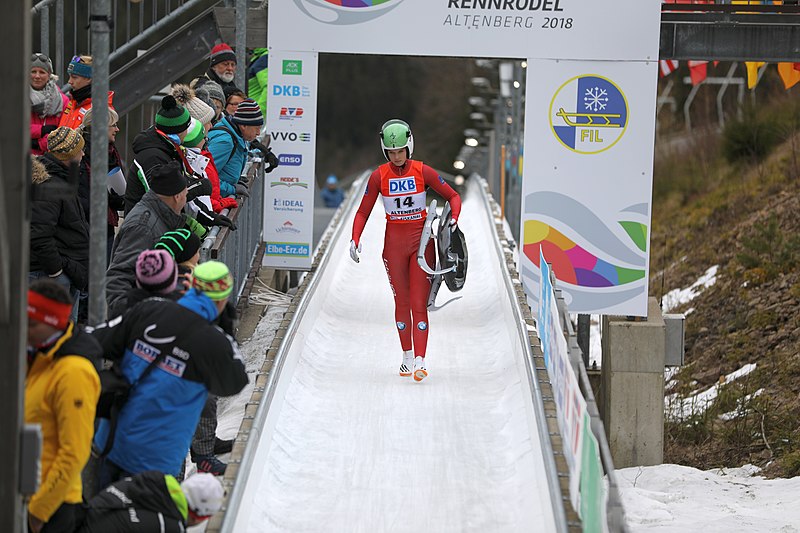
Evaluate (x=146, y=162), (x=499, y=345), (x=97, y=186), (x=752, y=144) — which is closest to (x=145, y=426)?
(x=97, y=186)

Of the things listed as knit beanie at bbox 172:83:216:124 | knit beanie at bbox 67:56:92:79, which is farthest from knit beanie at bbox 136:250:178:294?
knit beanie at bbox 67:56:92:79

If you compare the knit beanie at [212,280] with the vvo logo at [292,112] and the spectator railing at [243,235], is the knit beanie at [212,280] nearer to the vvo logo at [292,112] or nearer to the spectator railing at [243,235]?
the spectator railing at [243,235]

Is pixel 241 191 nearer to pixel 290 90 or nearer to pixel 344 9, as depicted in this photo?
pixel 290 90

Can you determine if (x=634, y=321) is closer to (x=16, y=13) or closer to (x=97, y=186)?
(x=97, y=186)

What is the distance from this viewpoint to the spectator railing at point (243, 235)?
8.48 meters

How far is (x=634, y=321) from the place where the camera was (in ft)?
43.9

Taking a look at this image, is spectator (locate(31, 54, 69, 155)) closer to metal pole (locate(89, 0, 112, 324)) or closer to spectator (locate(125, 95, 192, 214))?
spectator (locate(125, 95, 192, 214))

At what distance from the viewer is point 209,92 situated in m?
10.3

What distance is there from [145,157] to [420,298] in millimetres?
2420

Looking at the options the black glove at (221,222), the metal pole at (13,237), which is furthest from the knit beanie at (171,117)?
the metal pole at (13,237)

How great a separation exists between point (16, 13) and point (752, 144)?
22482mm

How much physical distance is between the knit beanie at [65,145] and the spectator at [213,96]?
8.91 feet

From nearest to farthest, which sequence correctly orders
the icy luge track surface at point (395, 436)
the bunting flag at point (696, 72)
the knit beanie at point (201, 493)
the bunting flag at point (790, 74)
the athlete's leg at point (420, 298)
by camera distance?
the knit beanie at point (201, 493)
the icy luge track surface at point (395, 436)
the athlete's leg at point (420, 298)
the bunting flag at point (790, 74)
the bunting flag at point (696, 72)

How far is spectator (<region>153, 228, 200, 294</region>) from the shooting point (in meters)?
6.75
